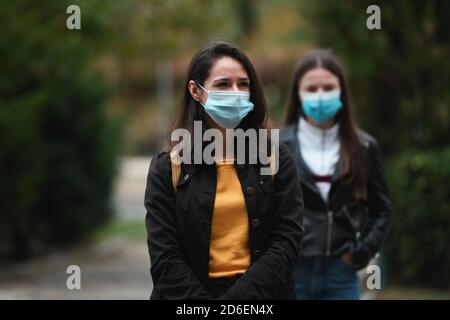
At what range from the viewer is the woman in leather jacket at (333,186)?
4535mm

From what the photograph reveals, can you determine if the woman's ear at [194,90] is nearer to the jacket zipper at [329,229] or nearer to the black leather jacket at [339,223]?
the black leather jacket at [339,223]

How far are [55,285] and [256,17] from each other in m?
35.3

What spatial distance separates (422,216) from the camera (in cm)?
857

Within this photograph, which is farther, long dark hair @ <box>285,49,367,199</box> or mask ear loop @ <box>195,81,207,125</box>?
long dark hair @ <box>285,49,367,199</box>

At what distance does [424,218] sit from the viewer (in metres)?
8.58

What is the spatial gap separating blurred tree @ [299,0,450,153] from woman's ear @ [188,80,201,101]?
21.4 ft

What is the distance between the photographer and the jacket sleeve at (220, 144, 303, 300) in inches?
122

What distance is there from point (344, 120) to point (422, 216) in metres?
4.08

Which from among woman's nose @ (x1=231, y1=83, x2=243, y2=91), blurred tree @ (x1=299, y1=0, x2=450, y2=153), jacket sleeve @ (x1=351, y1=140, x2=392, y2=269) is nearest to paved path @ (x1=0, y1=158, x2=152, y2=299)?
blurred tree @ (x1=299, y1=0, x2=450, y2=153)

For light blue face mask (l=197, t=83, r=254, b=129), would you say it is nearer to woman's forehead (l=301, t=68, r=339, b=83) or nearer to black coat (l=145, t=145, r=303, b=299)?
black coat (l=145, t=145, r=303, b=299)

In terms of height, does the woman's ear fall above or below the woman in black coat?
above
